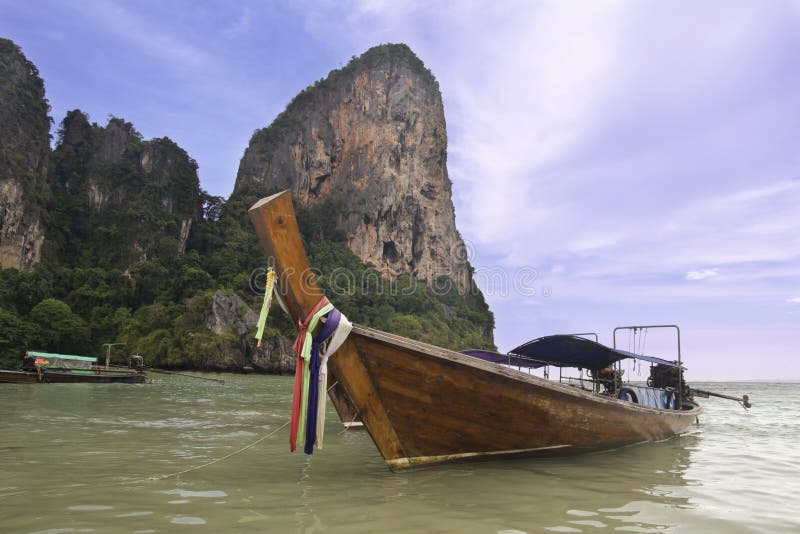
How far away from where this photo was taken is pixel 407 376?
458 cm

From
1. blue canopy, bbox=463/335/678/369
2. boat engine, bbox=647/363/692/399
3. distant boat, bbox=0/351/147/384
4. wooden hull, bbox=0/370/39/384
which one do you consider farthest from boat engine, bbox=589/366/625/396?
wooden hull, bbox=0/370/39/384

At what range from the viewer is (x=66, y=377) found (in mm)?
18891

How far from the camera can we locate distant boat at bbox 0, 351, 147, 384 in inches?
701

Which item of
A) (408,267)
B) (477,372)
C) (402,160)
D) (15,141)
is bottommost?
(477,372)

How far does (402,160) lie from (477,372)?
71820 millimetres

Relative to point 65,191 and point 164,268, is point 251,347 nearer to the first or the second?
point 164,268

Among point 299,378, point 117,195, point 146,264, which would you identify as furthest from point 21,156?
point 299,378

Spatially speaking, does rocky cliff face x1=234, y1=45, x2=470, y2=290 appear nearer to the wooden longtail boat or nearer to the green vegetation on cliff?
the green vegetation on cliff

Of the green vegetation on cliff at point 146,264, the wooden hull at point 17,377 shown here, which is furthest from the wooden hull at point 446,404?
the green vegetation on cliff at point 146,264

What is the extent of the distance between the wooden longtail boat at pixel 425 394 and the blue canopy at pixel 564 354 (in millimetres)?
2497

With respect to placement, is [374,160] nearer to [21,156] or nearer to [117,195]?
[117,195]

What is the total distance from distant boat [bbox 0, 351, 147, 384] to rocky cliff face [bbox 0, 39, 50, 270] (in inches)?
1170

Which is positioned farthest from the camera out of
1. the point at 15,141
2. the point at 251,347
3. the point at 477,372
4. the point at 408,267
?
the point at 408,267

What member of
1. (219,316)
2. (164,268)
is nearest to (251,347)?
(219,316)
